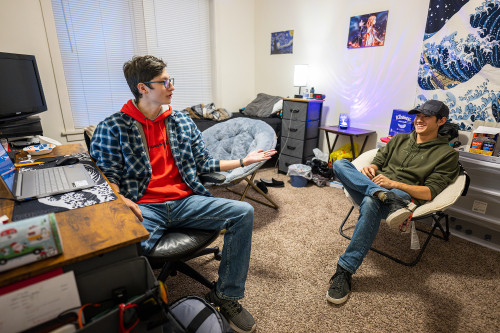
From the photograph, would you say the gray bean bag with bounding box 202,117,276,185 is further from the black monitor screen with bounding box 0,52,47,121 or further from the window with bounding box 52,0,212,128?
the window with bounding box 52,0,212,128

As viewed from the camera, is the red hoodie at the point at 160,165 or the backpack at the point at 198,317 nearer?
the backpack at the point at 198,317

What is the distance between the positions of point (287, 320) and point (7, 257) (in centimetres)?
133

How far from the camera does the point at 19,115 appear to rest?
2.55 meters

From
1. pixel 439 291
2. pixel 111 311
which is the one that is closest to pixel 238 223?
pixel 111 311

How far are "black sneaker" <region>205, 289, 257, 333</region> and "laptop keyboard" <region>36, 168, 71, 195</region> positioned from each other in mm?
947

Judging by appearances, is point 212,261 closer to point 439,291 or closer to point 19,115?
point 439,291

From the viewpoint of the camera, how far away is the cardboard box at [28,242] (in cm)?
70

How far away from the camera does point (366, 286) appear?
71.2 inches

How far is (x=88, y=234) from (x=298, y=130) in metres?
3.09

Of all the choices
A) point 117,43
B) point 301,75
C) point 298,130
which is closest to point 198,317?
point 298,130

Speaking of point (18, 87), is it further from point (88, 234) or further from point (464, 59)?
point (464, 59)

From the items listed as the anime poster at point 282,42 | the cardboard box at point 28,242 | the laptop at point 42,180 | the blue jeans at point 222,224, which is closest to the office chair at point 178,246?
the blue jeans at point 222,224

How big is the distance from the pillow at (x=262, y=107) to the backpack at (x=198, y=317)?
3.29 metres

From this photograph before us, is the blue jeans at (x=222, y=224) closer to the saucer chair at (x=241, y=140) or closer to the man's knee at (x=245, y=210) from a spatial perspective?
the man's knee at (x=245, y=210)
